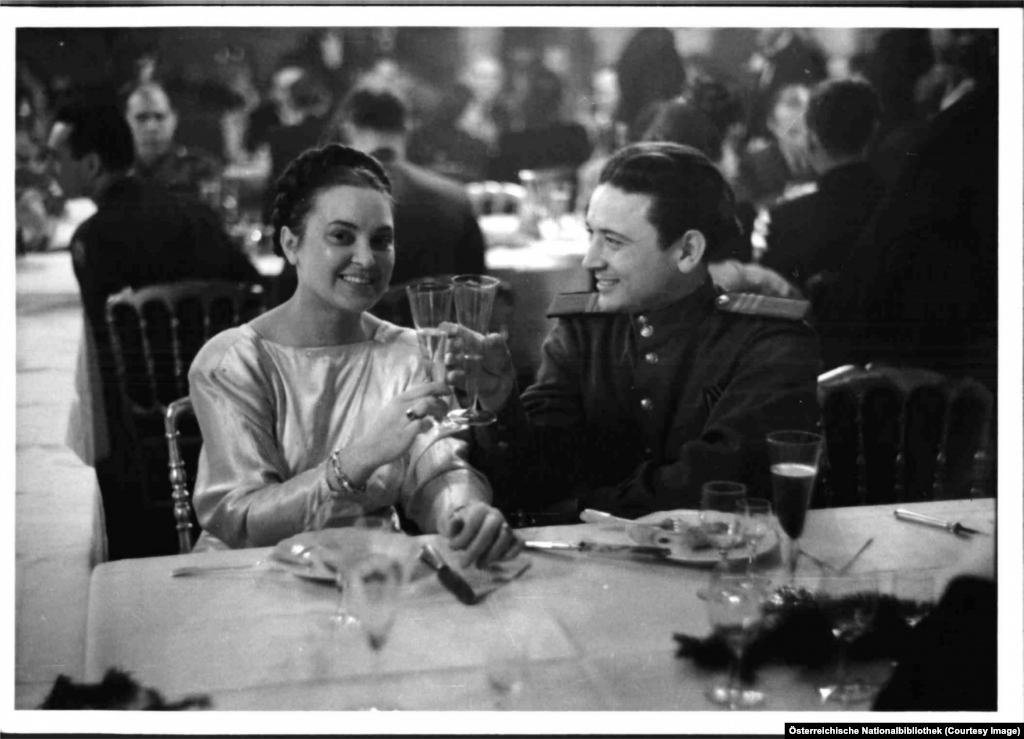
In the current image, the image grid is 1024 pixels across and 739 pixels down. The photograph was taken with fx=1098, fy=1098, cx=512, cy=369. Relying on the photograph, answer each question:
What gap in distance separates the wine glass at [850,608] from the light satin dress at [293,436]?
2.68 ft

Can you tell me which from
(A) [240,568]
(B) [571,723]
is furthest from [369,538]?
(B) [571,723]

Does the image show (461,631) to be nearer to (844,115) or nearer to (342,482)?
(342,482)

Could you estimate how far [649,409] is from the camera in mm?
2504

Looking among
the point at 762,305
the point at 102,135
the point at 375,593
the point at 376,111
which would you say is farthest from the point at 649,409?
the point at 102,135

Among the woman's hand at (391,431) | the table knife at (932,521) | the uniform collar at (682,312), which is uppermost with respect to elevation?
the uniform collar at (682,312)

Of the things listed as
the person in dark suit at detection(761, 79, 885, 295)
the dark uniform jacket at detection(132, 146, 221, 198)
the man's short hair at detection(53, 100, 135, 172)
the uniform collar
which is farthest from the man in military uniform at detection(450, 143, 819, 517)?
the man's short hair at detection(53, 100, 135, 172)

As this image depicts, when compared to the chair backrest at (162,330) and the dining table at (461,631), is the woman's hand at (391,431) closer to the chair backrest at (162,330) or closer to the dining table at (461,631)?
the dining table at (461,631)

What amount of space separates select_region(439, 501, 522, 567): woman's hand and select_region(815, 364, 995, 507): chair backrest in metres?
0.73

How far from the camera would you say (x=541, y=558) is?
2338 mm

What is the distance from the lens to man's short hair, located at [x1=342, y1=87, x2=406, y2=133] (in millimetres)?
2432

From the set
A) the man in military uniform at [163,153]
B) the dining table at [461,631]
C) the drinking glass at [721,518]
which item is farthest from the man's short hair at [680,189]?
the man in military uniform at [163,153]

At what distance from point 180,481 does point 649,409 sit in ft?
3.51

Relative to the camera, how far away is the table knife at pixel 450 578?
2271 mm

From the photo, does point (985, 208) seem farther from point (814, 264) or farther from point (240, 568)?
point (240, 568)
